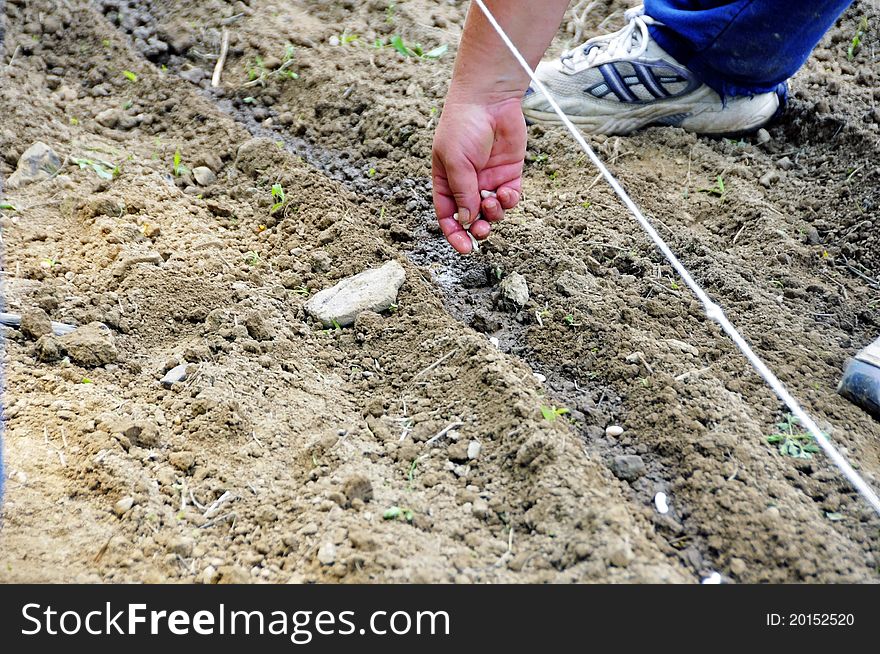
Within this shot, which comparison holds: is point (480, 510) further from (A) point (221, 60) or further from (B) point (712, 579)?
(A) point (221, 60)

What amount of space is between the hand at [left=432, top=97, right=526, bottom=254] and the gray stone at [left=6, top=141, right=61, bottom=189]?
1436 millimetres

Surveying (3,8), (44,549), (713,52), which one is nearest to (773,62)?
(713,52)

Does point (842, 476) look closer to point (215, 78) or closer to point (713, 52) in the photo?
point (713, 52)

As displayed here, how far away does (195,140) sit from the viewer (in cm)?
301

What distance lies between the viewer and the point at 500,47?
2117mm

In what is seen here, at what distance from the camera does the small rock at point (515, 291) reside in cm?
235

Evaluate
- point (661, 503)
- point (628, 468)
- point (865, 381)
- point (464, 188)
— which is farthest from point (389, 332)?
point (865, 381)

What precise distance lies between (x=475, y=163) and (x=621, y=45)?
1.20 m

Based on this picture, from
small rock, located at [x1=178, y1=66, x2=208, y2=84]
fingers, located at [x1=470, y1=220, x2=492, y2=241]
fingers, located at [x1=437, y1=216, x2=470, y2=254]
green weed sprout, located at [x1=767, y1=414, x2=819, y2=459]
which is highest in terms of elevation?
fingers, located at [x1=470, y1=220, x2=492, y2=241]

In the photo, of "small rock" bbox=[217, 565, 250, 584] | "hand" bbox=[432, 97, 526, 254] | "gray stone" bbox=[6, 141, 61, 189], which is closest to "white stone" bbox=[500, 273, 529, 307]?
"hand" bbox=[432, 97, 526, 254]

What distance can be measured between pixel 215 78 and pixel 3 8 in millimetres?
945

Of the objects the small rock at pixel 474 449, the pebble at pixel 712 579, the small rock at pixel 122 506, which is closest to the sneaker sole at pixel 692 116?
the small rock at pixel 474 449

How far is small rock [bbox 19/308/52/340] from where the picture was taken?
2.15 metres

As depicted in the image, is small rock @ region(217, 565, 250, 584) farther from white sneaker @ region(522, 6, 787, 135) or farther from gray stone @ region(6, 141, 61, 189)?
white sneaker @ region(522, 6, 787, 135)
